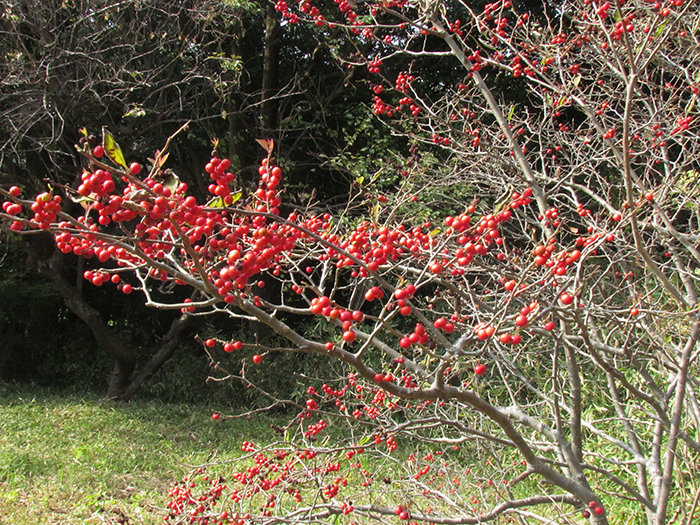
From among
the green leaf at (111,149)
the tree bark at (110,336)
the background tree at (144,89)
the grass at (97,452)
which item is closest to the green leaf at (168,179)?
the green leaf at (111,149)

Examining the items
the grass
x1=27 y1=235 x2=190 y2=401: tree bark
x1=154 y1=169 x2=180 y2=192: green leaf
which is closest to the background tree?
x1=27 y1=235 x2=190 y2=401: tree bark

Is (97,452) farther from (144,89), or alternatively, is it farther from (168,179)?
(168,179)

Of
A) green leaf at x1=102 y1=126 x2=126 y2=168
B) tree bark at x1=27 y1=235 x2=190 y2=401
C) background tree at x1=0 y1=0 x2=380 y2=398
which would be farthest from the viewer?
tree bark at x1=27 y1=235 x2=190 y2=401

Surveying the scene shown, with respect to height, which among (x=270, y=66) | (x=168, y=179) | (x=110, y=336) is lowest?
(x=110, y=336)

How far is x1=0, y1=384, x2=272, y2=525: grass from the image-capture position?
3.08 metres

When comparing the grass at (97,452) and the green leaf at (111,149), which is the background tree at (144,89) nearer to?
the grass at (97,452)

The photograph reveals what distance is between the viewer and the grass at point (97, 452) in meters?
3.08

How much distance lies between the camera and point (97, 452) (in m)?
4.04

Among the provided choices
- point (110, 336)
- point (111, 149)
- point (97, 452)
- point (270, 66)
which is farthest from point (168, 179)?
point (110, 336)

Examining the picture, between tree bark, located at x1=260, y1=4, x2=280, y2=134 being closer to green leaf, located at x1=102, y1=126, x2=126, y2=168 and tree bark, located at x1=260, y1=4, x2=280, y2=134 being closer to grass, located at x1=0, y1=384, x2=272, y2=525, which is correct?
grass, located at x1=0, y1=384, x2=272, y2=525

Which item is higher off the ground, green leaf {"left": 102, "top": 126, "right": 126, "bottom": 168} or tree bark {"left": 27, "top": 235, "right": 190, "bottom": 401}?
green leaf {"left": 102, "top": 126, "right": 126, "bottom": 168}

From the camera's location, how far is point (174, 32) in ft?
16.2

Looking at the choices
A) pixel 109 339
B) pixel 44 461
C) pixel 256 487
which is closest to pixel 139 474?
pixel 44 461

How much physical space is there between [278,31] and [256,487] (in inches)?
211
